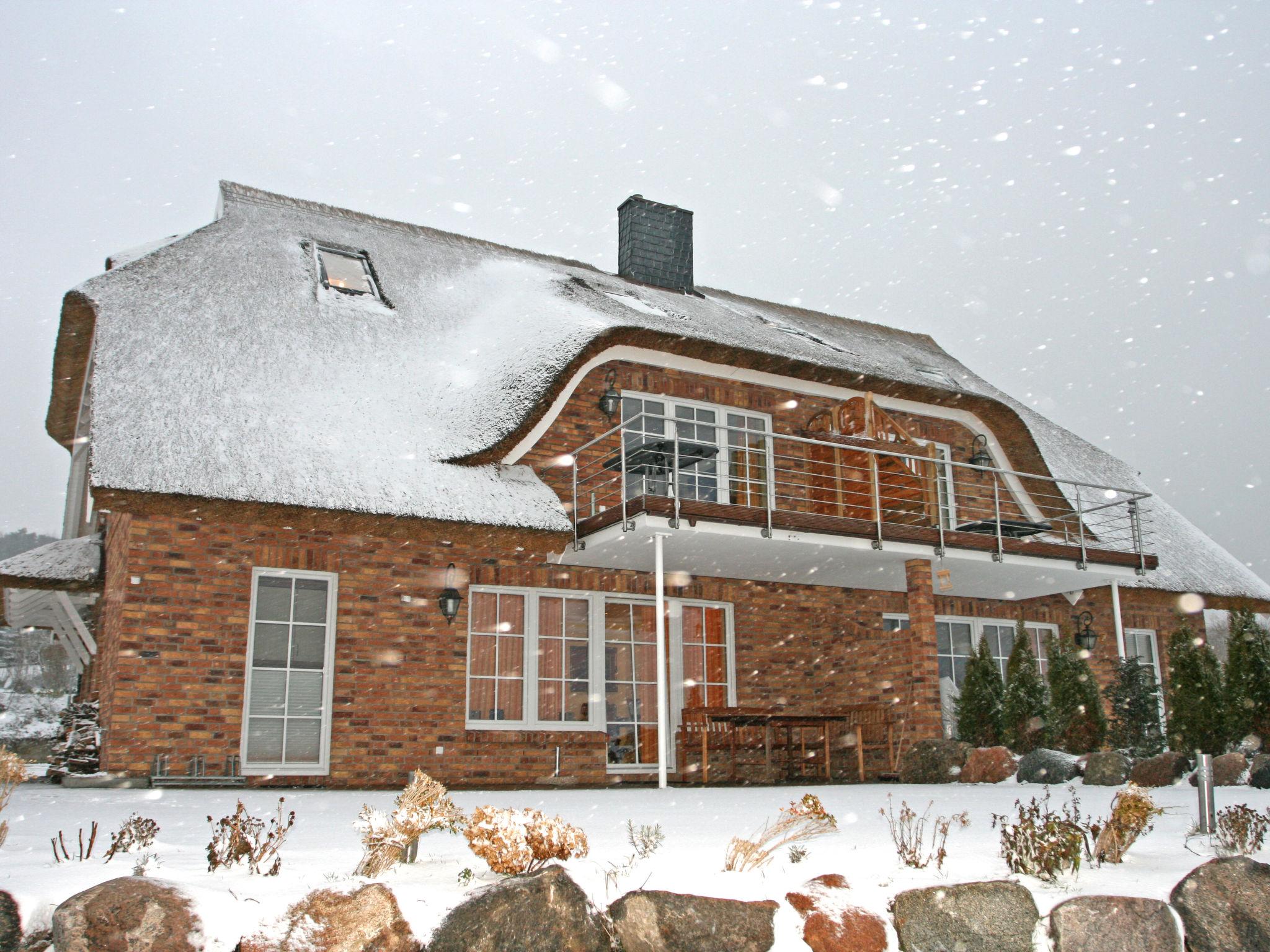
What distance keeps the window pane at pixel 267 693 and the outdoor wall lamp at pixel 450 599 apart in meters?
1.58

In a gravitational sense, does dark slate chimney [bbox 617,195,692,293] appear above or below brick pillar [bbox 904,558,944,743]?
above

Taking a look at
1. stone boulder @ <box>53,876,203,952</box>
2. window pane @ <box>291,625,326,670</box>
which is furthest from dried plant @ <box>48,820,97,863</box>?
window pane @ <box>291,625,326,670</box>

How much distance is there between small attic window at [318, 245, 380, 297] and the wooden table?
20.4ft

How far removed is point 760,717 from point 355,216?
32.3 feet

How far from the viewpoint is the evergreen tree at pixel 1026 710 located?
12125 mm

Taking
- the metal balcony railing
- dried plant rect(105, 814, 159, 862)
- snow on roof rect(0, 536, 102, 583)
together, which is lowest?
dried plant rect(105, 814, 159, 862)

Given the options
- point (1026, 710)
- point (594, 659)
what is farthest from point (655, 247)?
point (1026, 710)

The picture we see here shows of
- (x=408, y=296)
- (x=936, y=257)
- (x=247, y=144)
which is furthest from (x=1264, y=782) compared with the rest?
(x=247, y=144)

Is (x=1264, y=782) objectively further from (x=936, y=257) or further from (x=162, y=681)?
(x=936, y=257)

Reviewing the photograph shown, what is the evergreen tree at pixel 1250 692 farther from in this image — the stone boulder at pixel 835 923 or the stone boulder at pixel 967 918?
the stone boulder at pixel 835 923

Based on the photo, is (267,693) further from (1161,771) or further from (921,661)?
(1161,771)

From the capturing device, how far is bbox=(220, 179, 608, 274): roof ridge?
15120 millimetres

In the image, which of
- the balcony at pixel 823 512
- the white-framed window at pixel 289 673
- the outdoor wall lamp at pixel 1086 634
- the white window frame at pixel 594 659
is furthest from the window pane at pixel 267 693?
the outdoor wall lamp at pixel 1086 634

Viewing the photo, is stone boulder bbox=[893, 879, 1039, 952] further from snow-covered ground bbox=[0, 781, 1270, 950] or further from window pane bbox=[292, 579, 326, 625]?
window pane bbox=[292, 579, 326, 625]
